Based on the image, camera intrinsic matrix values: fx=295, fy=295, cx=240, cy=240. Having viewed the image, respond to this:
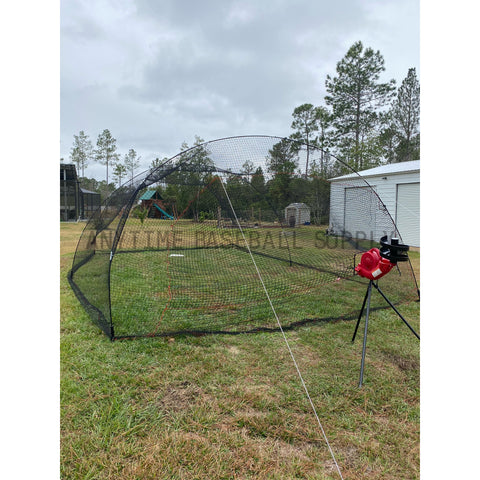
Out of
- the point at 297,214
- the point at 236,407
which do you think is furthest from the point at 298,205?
the point at 236,407

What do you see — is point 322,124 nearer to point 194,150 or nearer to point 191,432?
point 194,150

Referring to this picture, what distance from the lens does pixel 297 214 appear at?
11.4 feet

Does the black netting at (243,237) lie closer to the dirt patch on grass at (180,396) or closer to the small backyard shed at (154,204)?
the small backyard shed at (154,204)

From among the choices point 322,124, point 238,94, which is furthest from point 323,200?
point 322,124

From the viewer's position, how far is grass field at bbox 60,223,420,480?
121 cm

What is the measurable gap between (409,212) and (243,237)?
5.92 meters

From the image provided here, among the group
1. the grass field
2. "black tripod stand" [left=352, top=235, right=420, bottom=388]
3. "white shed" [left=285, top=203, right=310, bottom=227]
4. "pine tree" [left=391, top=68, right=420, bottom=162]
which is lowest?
the grass field

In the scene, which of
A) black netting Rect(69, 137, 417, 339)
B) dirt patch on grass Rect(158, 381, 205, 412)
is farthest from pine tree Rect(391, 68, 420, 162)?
dirt patch on grass Rect(158, 381, 205, 412)

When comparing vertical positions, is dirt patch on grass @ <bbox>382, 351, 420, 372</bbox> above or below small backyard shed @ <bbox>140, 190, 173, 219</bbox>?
below

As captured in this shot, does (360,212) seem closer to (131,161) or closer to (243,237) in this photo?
(243,237)

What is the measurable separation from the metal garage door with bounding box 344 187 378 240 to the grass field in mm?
1151

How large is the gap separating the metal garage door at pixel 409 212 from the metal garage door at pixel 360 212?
4404 mm

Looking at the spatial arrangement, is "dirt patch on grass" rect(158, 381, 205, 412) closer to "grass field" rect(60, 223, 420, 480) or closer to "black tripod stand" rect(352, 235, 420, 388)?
"grass field" rect(60, 223, 420, 480)

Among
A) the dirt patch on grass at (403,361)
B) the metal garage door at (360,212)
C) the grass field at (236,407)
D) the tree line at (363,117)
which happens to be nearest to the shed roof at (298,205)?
the metal garage door at (360,212)
